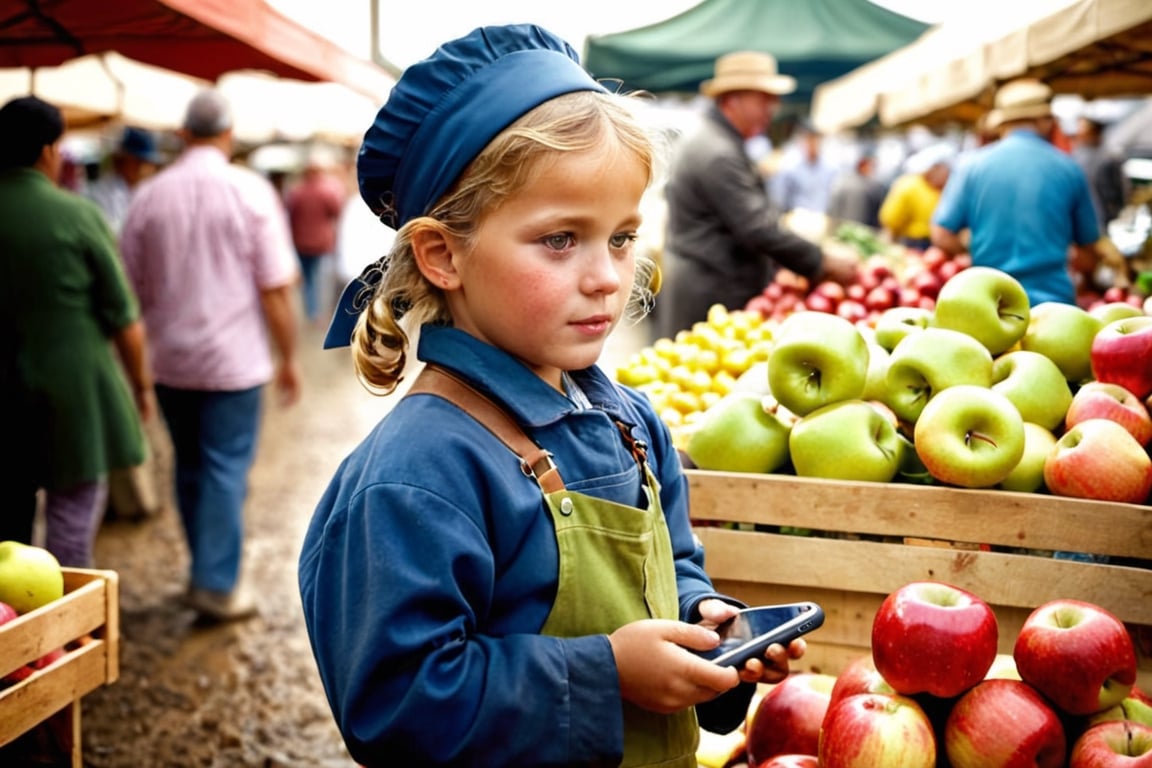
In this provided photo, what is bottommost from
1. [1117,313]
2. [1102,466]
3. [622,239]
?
[1102,466]

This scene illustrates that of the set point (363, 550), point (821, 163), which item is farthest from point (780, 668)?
point (821, 163)

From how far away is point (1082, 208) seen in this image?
5371 mm

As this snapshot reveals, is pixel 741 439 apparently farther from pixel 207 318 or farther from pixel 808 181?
pixel 808 181

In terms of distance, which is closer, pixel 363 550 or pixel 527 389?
pixel 363 550

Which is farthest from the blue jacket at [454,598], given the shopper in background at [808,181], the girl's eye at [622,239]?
the shopper in background at [808,181]

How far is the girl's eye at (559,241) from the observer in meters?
1.54

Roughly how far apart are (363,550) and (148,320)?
411 cm

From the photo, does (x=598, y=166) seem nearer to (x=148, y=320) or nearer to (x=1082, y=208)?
(x=148, y=320)

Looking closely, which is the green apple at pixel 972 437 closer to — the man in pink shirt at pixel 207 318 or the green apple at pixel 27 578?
the green apple at pixel 27 578

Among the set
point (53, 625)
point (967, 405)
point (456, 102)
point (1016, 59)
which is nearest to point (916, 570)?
point (967, 405)

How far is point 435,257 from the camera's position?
1625 mm

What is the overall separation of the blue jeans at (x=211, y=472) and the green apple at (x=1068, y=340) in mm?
3677

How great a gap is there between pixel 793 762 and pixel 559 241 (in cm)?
109

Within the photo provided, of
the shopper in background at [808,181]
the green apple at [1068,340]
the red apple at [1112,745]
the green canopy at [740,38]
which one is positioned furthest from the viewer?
the shopper in background at [808,181]
